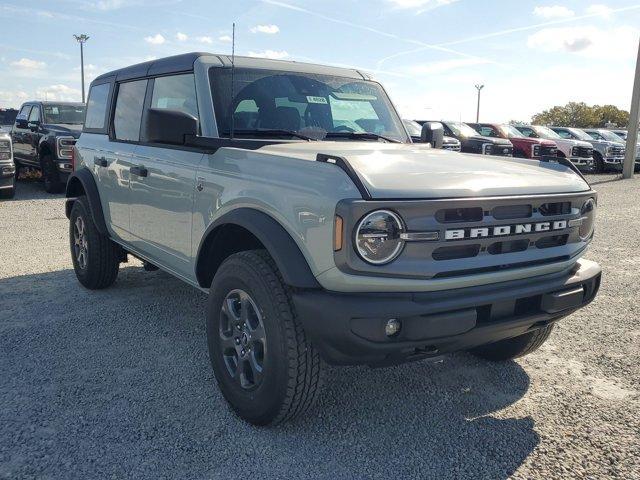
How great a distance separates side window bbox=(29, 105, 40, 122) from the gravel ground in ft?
31.2

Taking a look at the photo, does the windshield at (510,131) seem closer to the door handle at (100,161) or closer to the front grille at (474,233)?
the door handle at (100,161)

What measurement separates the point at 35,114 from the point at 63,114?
2.30 feet

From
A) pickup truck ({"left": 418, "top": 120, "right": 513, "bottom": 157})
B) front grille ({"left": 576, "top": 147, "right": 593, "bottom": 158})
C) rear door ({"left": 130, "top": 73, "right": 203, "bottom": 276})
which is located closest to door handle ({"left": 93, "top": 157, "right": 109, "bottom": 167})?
rear door ({"left": 130, "top": 73, "right": 203, "bottom": 276})

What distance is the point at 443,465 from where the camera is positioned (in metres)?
2.66

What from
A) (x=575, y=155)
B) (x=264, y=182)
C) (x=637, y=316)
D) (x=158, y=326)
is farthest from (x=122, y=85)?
(x=575, y=155)

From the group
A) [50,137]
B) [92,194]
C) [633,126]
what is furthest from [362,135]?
[633,126]

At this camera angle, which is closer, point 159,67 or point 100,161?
point 159,67

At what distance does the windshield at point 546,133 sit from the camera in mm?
20289

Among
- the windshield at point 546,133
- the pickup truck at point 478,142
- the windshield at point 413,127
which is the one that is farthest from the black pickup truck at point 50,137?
the windshield at point 546,133

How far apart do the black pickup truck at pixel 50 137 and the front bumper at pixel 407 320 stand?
418 inches

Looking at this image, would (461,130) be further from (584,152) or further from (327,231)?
(327,231)

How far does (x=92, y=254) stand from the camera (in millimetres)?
5164

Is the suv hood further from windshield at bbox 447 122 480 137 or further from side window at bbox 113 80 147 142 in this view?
windshield at bbox 447 122 480 137

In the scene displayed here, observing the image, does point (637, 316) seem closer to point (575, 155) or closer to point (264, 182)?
point (264, 182)
